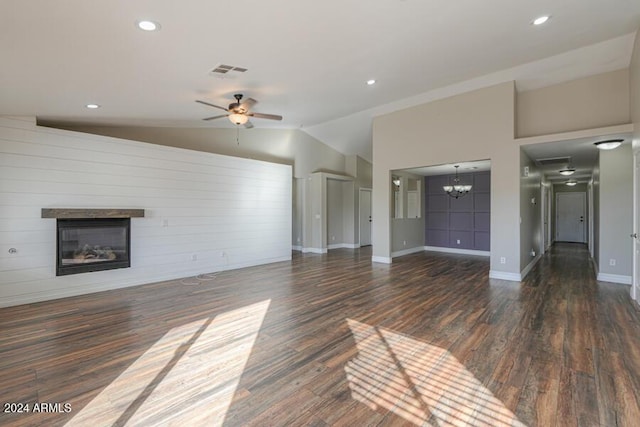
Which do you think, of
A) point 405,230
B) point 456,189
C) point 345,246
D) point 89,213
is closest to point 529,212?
point 456,189

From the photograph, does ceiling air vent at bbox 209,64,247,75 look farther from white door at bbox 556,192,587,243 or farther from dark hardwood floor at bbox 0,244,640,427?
white door at bbox 556,192,587,243

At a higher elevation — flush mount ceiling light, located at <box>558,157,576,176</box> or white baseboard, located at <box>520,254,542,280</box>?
flush mount ceiling light, located at <box>558,157,576,176</box>

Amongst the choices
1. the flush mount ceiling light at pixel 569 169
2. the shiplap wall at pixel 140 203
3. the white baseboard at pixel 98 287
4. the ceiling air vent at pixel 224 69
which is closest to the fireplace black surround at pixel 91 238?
the shiplap wall at pixel 140 203

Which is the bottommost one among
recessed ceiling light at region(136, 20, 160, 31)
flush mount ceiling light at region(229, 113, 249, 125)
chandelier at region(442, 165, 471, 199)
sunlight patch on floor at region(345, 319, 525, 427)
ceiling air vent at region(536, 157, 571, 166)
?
sunlight patch on floor at region(345, 319, 525, 427)

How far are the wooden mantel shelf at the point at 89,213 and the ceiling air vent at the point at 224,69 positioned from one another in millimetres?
2772

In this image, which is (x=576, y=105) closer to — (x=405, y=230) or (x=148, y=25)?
(x=405, y=230)

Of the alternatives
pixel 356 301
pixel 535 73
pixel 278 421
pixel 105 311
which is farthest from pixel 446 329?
pixel 535 73

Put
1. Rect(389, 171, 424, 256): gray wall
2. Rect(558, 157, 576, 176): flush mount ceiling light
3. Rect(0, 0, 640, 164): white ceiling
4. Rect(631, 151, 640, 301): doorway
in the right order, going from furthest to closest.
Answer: Rect(389, 171, 424, 256): gray wall < Rect(558, 157, 576, 176): flush mount ceiling light < Rect(631, 151, 640, 301): doorway < Rect(0, 0, 640, 164): white ceiling

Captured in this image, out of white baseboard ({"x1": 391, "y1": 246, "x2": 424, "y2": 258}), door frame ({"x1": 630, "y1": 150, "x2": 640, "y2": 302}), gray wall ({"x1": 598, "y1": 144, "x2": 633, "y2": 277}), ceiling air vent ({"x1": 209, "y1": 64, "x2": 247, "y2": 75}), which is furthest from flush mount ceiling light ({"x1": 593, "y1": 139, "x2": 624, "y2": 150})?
ceiling air vent ({"x1": 209, "y1": 64, "x2": 247, "y2": 75})

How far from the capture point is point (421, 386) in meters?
2.21

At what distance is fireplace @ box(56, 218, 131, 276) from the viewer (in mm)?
4449

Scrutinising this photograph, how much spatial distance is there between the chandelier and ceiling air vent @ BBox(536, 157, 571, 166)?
64.6 inches

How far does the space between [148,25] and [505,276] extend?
6.29 metres

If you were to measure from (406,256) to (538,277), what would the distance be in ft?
10.2
